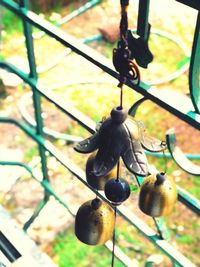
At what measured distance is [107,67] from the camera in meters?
1.82

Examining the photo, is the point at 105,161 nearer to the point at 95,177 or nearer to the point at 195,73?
the point at 95,177

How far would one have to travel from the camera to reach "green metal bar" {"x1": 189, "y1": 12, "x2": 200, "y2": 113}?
1446 mm

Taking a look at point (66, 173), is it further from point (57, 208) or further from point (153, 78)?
point (153, 78)

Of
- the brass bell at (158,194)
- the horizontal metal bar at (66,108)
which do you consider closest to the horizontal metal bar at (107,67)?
the brass bell at (158,194)

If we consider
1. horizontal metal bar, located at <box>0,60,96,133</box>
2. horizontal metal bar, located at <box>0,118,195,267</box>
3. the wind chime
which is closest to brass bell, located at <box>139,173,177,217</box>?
the wind chime

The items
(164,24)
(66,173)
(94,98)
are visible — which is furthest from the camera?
(164,24)

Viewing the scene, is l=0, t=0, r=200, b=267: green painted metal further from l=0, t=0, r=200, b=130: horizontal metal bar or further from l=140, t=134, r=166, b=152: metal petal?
l=140, t=134, r=166, b=152: metal petal

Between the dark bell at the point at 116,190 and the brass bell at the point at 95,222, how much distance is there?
178 millimetres

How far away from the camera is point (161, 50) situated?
572cm

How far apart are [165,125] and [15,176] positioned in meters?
1.51

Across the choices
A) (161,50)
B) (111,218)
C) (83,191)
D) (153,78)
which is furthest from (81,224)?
(161,50)

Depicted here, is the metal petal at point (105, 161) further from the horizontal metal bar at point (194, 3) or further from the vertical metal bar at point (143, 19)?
the horizontal metal bar at point (194, 3)

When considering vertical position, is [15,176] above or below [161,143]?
below

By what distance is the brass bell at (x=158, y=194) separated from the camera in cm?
173
